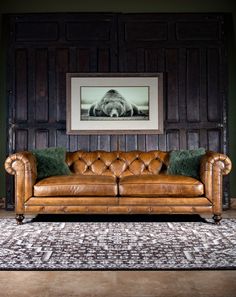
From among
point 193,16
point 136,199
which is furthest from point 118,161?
point 193,16

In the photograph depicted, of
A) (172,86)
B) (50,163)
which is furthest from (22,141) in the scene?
(172,86)

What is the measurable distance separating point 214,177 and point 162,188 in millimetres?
542

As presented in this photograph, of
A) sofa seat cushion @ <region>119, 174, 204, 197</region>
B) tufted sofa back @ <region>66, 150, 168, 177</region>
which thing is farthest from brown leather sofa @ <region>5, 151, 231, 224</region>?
tufted sofa back @ <region>66, 150, 168, 177</region>

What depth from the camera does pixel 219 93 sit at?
589cm

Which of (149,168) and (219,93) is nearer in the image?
(149,168)

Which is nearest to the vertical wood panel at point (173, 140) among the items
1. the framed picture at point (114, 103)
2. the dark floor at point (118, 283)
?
the framed picture at point (114, 103)

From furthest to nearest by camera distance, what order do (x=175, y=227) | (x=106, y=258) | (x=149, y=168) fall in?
(x=149, y=168)
(x=175, y=227)
(x=106, y=258)

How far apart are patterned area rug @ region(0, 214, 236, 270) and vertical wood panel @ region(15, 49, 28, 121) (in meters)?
1.58

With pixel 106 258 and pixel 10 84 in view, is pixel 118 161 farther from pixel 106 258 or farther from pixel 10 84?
pixel 106 258

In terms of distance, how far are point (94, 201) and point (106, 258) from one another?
4.97 feet

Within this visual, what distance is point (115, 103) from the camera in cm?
594

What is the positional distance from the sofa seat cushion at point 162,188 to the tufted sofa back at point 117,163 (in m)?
0.68

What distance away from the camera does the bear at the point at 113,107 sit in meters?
5.93

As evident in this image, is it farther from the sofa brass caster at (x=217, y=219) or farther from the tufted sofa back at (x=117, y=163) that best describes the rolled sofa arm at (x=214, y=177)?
the tufted sofa back at (x=117, y=163)
